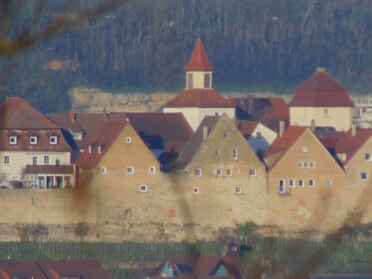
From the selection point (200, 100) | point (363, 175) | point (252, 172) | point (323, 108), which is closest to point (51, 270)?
point (252, 172)

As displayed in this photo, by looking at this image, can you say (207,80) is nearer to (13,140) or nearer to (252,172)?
(13,140)

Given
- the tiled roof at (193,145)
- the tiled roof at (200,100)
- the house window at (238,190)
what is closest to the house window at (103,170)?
the tiled roof at (193,145)

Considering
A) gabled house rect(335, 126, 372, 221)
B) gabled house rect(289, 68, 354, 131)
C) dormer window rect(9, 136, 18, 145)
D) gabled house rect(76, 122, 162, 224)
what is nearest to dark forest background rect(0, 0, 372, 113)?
gabled house rect(289, 68, 354, 131)

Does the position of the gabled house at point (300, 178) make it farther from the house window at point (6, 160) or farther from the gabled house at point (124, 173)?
the house window at point (6, 160)

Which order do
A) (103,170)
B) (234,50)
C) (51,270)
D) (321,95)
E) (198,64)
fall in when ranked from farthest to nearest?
1. (234,50)
2. (198,64)
3. (321,95)
4. (103,170)
5. (51,270)

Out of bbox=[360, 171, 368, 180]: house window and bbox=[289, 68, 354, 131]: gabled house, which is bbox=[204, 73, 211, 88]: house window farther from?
bbox=[360, 171, 368, 180]: house window

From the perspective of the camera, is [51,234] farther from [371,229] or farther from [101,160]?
[371,229]
